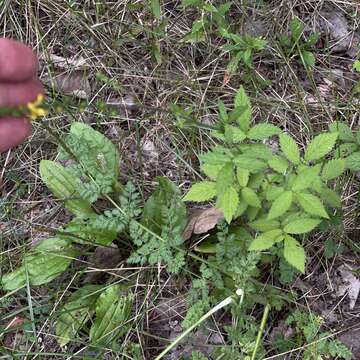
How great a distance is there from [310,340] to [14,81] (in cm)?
142

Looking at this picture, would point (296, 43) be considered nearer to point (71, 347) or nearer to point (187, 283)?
point (187, 283)

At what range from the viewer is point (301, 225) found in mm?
1952

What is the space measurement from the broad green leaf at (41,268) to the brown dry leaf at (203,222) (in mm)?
514

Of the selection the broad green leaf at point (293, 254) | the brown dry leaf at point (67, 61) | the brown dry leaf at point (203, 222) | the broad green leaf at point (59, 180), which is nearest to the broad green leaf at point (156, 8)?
the brown dry leaf at point (67, 61)

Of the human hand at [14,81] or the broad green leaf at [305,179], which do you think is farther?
the broad green leaf at [305,179]

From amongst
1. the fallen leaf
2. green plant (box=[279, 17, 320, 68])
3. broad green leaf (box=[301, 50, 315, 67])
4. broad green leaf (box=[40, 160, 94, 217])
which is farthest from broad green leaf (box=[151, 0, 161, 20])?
the fallen leaf

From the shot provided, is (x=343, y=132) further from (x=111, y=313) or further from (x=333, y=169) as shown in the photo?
(x=111, y=313)

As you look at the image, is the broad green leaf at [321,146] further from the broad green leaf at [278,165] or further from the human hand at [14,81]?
the human hand at [14,81]

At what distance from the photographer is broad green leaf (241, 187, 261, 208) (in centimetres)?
198

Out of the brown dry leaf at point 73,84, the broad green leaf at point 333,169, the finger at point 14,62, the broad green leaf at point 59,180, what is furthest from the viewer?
the brown dry leaf at point 73,84

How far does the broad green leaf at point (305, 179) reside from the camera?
73.1 inches

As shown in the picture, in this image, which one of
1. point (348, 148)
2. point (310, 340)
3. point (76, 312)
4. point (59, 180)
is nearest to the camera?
point (310, 340)

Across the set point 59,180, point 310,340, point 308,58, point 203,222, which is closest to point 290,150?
point 203,222

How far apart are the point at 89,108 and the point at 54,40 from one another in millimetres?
432
